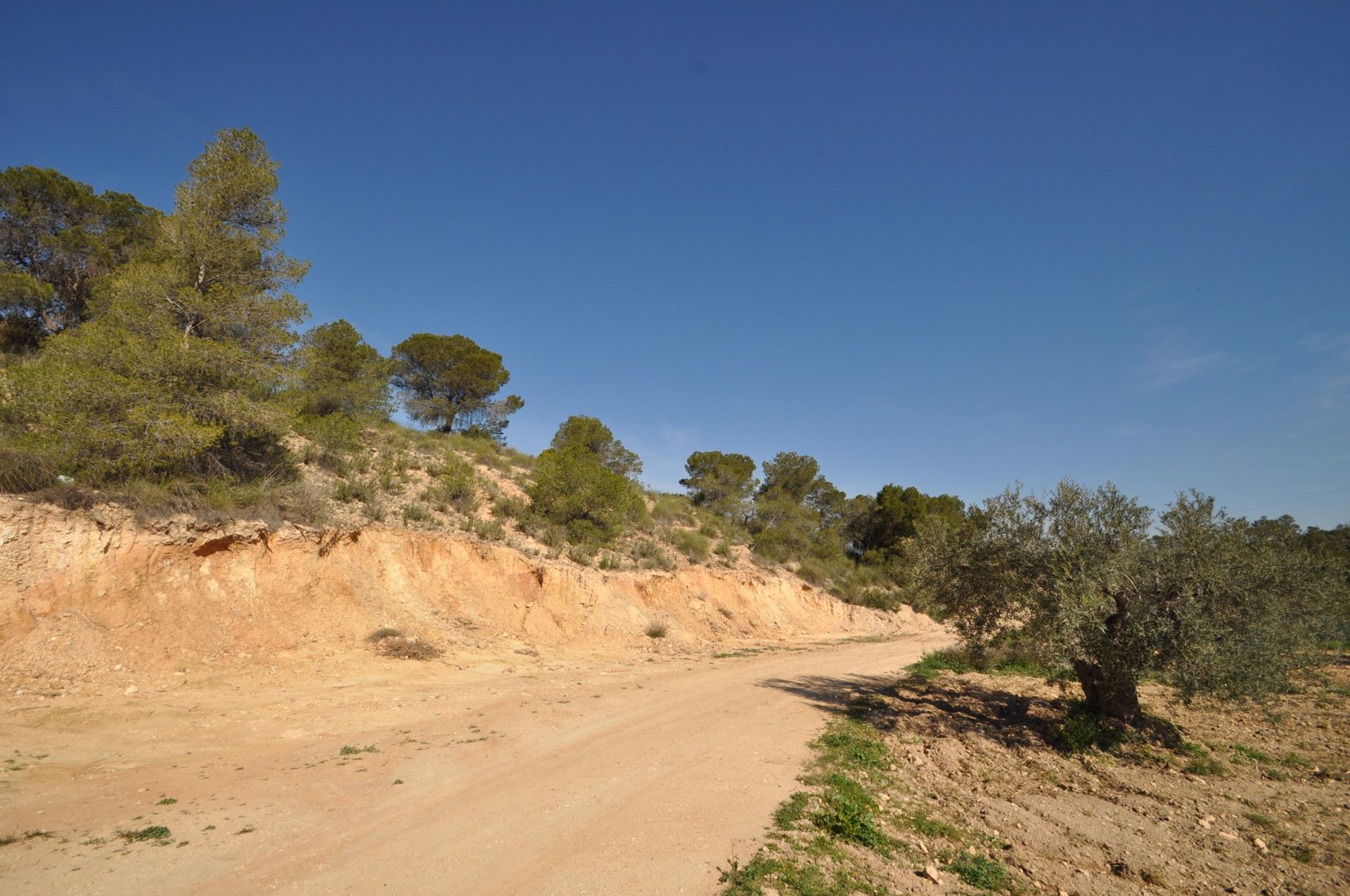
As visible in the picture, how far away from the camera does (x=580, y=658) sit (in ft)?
65.0

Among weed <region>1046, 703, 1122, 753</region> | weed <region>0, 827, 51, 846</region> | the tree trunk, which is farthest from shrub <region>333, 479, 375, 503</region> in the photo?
the tree trunk

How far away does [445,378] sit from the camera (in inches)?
1578

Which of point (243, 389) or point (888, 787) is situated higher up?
point (243, 389)

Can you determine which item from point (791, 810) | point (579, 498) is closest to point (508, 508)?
point (579, 498)

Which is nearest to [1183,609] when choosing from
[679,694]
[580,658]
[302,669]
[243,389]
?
[679,694]

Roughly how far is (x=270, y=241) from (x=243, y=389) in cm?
529

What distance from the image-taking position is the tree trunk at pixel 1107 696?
1216 cm

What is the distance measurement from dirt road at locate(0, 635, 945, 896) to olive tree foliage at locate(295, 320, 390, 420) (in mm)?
18232

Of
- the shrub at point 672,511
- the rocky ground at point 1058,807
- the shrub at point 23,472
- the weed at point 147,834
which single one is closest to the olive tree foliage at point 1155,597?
the rocky ground at point 1058,807

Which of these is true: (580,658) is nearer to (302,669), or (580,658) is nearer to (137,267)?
A: (302,669)

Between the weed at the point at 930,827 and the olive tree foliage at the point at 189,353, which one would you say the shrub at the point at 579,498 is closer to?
the olive tree foliage at the point at 189,353

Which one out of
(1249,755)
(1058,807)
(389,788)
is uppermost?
(1249,755)

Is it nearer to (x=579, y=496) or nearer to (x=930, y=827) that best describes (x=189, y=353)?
(x=579, y=496)

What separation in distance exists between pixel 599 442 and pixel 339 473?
67.1 feet
